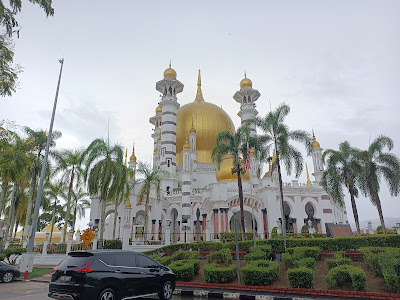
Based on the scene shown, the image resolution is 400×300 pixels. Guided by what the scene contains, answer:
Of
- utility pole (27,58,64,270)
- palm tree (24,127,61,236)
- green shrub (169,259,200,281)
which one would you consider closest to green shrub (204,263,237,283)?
green shrub (169,259,200,281)

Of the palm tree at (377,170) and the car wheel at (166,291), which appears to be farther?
the palm tree at (377,170)

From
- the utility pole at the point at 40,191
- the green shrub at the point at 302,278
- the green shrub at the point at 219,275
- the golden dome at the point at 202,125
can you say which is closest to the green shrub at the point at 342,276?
the green shrub at the point at 302,278

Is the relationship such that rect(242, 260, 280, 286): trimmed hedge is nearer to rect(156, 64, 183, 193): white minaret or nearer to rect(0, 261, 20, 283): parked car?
rect(0, 261, 20, 283): parked car

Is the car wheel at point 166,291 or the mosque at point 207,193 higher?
the mosque at point 207,193

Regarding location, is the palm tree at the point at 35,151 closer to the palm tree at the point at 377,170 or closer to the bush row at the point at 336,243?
the bush row at the point at 336,243

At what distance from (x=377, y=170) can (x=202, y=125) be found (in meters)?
36.3

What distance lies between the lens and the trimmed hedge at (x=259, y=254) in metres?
15.6

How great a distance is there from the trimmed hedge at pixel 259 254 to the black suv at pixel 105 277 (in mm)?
6635

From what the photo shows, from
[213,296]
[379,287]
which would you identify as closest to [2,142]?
[213,296]

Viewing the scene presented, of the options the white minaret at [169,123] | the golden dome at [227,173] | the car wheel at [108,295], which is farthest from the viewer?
the white minaret at [169,123]

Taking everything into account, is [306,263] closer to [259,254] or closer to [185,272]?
[259,254]

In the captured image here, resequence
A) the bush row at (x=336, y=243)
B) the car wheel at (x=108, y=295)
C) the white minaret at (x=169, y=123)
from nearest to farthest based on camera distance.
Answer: the car wheel at (x=108, y=295), the bush row at (x=336, y=243), the white minaret at (x=169, y=123)

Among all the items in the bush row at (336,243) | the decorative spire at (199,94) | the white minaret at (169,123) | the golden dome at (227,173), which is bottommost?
the bush row at (336,243)

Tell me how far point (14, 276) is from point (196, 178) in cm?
3736
